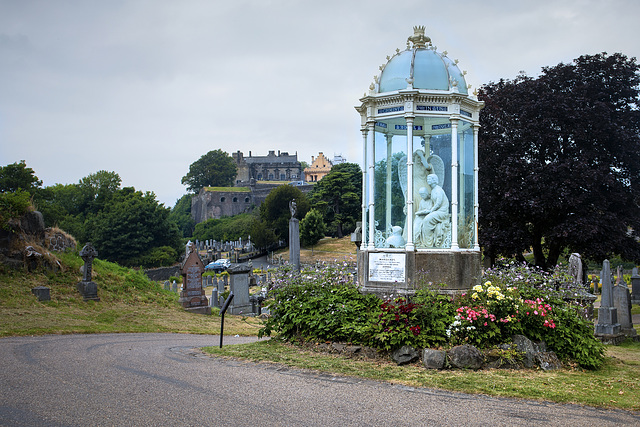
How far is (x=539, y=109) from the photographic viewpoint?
60.8 feet

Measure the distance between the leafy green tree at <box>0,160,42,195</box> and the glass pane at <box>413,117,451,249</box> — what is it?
3878 cm

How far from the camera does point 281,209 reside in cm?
6569

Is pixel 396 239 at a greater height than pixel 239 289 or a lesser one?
greater

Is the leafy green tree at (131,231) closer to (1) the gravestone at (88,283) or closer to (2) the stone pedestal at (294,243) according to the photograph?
(2) the stone pedestal at (294,243)

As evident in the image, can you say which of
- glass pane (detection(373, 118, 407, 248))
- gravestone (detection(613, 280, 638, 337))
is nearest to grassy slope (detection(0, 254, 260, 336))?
glass pane (detection(373, 118, 407, 248))

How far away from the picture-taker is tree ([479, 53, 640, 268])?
1731 cm

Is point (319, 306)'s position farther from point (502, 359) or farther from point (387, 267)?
point (502, 359)

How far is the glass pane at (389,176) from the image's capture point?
33.3 ft

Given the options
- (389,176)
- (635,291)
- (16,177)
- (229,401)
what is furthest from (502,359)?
(16,177)

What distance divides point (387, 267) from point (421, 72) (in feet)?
12.3

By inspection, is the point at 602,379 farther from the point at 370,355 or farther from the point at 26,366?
the point at 26,366

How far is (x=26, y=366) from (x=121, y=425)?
3.28 meters

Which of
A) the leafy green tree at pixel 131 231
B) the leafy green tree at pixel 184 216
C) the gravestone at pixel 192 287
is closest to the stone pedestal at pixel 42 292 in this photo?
the gravestone at pixel 192 287

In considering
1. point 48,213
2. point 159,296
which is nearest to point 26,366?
point 159,296
